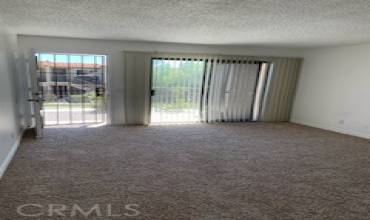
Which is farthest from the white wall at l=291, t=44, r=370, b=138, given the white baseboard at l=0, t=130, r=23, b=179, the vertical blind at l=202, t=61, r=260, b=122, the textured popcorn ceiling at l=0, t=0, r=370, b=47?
the white baseboard at l=0, t=130, r=23, b=179

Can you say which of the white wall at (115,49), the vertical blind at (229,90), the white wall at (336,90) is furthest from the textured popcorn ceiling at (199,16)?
the vertical blind at (229,90)

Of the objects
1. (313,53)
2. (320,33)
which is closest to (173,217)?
(320,33)

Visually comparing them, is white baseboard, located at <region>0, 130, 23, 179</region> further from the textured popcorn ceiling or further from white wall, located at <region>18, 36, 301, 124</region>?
white wall, located at <region>18, 36, 301, 124</region>

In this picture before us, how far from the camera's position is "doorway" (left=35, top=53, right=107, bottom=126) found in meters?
5.72

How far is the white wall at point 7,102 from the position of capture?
3188 mm

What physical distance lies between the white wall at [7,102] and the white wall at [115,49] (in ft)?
2.06

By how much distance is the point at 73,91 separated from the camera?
20.0ft

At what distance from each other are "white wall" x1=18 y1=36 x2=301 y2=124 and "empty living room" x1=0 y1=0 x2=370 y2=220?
0.03 m

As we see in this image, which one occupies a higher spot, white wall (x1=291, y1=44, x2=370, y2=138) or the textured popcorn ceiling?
the textured popcorn ceiling

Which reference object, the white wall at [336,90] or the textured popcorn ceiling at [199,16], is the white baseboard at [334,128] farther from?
the textured popcorn ceiling at [199,16]

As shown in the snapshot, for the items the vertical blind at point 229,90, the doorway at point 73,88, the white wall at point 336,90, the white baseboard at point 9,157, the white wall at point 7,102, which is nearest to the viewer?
the white baseboard at point 9,157

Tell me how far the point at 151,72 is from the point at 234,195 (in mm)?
3890

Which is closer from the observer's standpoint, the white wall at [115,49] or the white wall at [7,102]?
the white wall at [7,102]

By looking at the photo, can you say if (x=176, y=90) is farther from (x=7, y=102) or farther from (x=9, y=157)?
(x=9, y=157)
